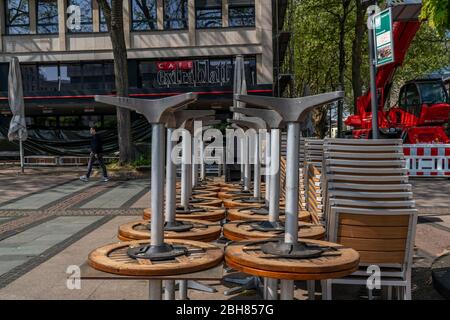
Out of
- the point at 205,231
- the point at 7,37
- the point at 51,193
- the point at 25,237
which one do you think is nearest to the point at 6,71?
the point at 7,37

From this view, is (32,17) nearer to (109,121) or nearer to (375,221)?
(109,121)

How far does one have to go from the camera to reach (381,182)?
412 centimetres

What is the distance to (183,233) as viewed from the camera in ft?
11.6

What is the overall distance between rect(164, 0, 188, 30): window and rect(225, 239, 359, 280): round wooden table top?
20571mm

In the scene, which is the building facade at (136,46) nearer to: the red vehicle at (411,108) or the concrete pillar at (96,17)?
the concrete pillar at (96,17)

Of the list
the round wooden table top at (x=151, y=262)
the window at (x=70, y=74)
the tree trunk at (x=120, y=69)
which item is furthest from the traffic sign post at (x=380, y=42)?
the window at (x=70, y=74)

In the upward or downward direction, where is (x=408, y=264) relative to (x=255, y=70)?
downward

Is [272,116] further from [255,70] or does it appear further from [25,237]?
[255,70]

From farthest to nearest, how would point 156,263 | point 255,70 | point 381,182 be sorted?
point 255,70 → point 381,182 → point 156,263

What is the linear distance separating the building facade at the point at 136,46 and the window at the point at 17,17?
0.04 meters

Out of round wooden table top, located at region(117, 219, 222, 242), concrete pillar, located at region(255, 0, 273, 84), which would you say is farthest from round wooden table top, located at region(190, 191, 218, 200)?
concrete pillar, located at region(255, 0, 273, 84)

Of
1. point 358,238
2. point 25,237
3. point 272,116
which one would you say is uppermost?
point 272,116

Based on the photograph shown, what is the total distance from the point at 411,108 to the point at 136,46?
40.3ft
